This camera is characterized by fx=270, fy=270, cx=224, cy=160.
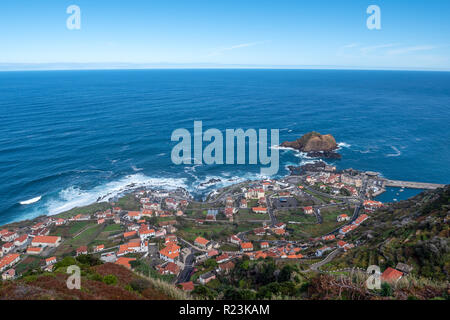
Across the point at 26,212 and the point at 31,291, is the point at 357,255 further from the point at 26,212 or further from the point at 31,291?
the point at 26,212

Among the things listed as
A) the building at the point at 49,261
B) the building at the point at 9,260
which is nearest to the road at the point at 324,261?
the building at the point at 49,261

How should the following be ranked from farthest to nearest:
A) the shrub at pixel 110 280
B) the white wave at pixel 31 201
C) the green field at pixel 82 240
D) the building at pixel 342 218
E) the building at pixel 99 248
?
1. the white wave at pixel 31 201
2. the building at pixel 342 218
3. the green field at pixel 82 240
4. the building at pixel 99 248
5. the shrub at pixel 110 280

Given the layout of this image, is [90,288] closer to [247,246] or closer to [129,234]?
[247,246]

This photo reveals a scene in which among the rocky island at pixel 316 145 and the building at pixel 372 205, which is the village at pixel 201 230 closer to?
the building at pixel 372 205

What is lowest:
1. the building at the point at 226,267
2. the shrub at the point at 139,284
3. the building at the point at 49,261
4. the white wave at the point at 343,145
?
the building at the point at 49,261

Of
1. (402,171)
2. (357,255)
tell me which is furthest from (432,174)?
(357,255)
